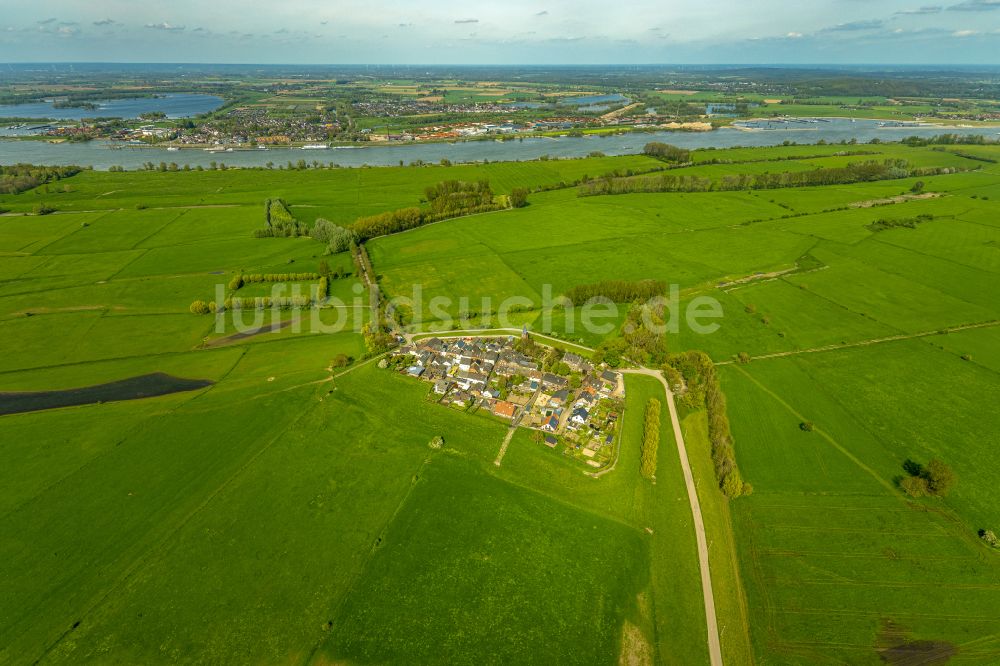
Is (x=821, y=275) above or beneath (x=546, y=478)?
above

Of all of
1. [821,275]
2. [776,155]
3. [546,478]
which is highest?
[776,155]

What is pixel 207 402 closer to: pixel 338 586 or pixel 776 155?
pixel 338 586

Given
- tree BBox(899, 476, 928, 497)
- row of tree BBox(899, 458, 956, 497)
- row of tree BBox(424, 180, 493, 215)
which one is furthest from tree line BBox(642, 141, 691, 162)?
tree BBox(899, 476, 928, 497)

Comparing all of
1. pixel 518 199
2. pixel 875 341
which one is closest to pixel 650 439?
pixel 875 341

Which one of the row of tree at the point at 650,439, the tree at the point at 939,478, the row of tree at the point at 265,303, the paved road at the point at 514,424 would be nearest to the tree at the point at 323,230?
the row of tree at the point at 265,303

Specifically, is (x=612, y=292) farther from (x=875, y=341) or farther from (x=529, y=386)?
(x=875, y=341)

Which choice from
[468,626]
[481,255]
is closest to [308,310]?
[481,255]
